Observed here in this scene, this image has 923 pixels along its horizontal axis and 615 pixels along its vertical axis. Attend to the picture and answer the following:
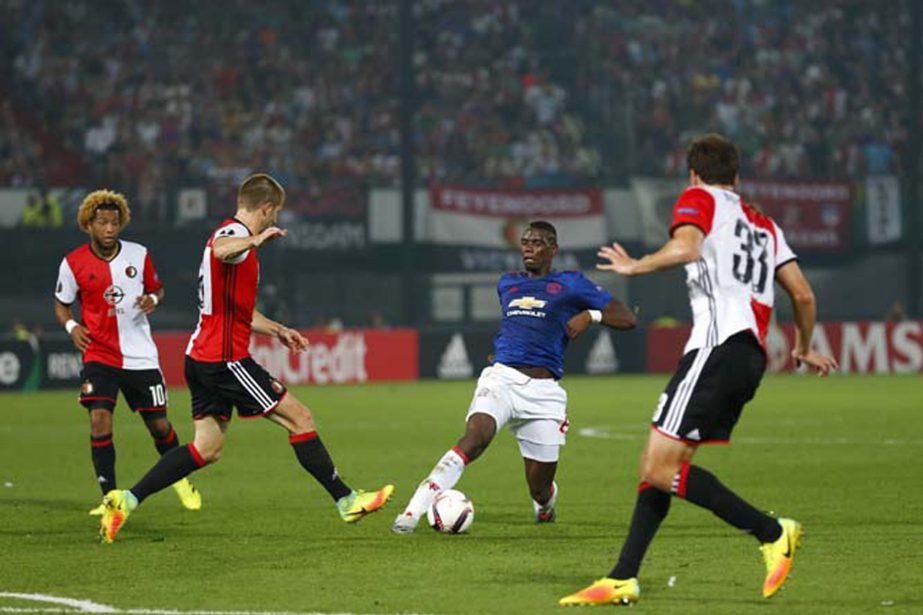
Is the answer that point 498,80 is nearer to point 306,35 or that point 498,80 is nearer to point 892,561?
point 306,35

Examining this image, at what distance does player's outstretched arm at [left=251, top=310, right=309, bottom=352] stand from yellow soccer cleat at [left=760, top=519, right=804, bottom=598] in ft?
11.8

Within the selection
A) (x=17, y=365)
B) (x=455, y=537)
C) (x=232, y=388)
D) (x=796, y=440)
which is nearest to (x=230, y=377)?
(x=232, y=388)

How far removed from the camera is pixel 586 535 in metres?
10.5

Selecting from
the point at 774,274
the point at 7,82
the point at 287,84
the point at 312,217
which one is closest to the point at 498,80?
the point at 287,84

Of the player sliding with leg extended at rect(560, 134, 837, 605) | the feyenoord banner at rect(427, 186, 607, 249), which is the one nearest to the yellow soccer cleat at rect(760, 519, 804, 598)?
the player sliding with leg extended at rect(560, 134, 837, 605)

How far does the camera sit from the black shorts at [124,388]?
11.9 metres

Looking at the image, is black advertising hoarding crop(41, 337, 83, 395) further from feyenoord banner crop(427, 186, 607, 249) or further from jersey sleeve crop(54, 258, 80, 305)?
jersey sleeve crop(54, 258, 80, 305)

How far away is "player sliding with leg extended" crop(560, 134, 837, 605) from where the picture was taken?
300 inches

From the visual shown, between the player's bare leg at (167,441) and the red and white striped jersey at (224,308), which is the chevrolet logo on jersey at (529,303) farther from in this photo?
the player's bare leg at (167,441)

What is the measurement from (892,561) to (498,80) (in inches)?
1124

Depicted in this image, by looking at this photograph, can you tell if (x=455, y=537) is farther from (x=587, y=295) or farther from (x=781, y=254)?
(x=781, y=254)

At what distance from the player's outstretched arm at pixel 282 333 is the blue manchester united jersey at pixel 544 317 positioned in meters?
1.20

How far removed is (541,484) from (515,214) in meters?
22.2

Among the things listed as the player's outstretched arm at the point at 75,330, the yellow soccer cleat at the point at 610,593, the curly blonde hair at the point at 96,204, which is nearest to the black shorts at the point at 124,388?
the player's outstretched arm at the point at 75,330
